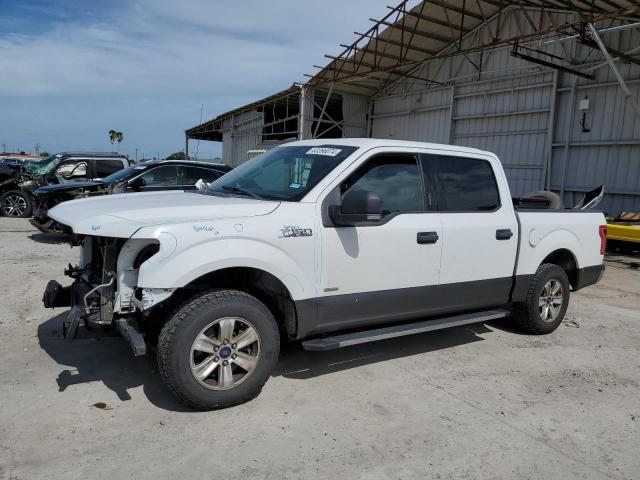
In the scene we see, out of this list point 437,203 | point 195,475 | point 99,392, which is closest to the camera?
point 195,475

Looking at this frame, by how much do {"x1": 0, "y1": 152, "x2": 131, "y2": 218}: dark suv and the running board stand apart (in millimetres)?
10287

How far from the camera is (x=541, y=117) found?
15.8 meters

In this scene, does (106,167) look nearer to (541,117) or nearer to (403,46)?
(403,46)

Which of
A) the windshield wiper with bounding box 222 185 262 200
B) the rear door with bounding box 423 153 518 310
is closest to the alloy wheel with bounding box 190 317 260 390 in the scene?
the windshield wiper with bounding box 222 185 262 200

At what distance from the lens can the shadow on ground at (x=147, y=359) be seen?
402 cm

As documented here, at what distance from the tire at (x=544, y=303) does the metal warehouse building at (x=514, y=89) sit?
7.20m

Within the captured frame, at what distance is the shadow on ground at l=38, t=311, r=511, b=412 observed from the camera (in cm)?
402

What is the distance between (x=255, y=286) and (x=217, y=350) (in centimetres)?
59

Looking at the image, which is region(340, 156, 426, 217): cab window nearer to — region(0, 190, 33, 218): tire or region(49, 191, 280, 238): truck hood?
region(49, 191, 280, 238): truck hood

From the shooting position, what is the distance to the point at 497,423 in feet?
12.1

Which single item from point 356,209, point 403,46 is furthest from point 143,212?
point 403,46

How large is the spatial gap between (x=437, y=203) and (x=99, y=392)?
3090 millimetres

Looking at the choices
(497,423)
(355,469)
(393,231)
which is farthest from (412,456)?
(393,231)

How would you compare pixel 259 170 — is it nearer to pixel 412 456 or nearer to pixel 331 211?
pixel 331 211
